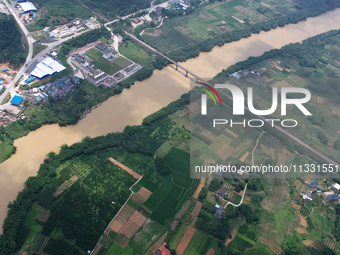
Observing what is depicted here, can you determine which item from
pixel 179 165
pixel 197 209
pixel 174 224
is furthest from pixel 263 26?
pixel 174 224

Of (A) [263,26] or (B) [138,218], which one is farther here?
(A) [263,26]

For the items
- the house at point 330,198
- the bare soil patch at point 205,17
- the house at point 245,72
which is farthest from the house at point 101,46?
the house at point 330,198

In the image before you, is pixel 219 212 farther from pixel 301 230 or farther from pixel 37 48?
pixel 37 48

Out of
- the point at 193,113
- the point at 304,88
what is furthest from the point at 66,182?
the point at 304,88

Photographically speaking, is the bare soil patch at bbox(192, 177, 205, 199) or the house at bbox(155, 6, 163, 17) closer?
the bare soil patch at bbox(192, 177, 205, 199)

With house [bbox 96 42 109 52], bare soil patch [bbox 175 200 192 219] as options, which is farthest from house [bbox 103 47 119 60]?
bare soil patch [bbox 175 200 192 219]

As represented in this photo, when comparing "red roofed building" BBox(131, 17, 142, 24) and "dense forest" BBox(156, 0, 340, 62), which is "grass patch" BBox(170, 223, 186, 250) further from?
"red roofed building" BBox(131, 17, 142, 24)
